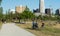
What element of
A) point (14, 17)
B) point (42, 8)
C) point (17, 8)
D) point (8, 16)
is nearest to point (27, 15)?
point (8, 16)

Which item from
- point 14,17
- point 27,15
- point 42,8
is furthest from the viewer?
Answer: point 42,8

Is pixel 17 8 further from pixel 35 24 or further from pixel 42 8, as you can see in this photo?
pixel 35 24

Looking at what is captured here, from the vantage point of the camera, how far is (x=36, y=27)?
28.7m

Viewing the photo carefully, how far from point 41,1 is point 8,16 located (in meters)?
59.7

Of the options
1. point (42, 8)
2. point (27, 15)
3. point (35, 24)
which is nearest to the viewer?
point (35, 24)

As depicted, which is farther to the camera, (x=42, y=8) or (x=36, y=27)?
(x=42, y=8)

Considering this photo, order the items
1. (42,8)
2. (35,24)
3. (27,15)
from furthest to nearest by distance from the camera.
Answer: (42,8) < (27,15) < (35,24)

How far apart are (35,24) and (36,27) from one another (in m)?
0.56

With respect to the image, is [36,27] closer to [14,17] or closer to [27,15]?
[27,15]

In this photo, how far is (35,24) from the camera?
2842 centimetres

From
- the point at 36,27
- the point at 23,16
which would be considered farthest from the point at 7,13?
the point at 36,27

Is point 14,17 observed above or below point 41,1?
below

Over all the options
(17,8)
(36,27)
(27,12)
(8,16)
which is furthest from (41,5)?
(36,27)

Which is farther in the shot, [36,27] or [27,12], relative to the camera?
[27,12]
